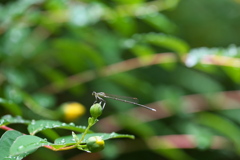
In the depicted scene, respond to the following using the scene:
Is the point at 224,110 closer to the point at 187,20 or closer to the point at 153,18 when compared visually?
the point at 187,20

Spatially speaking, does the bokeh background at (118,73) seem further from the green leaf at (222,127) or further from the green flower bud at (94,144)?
the green flower bud at (94,144)

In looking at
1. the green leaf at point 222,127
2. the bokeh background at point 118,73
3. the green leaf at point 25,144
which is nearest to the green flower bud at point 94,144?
the green leaf at point 25,144

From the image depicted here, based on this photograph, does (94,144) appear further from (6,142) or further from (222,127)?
(222,127)

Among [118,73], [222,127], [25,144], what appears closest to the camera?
[25,144]

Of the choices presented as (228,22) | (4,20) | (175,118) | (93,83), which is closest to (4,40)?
(4,20)

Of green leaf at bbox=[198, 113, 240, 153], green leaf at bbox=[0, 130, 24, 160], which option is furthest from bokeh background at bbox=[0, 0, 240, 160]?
→ green leaf at bbox=[0, 130, 24, 160]

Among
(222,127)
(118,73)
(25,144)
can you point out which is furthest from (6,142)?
(222,127)
